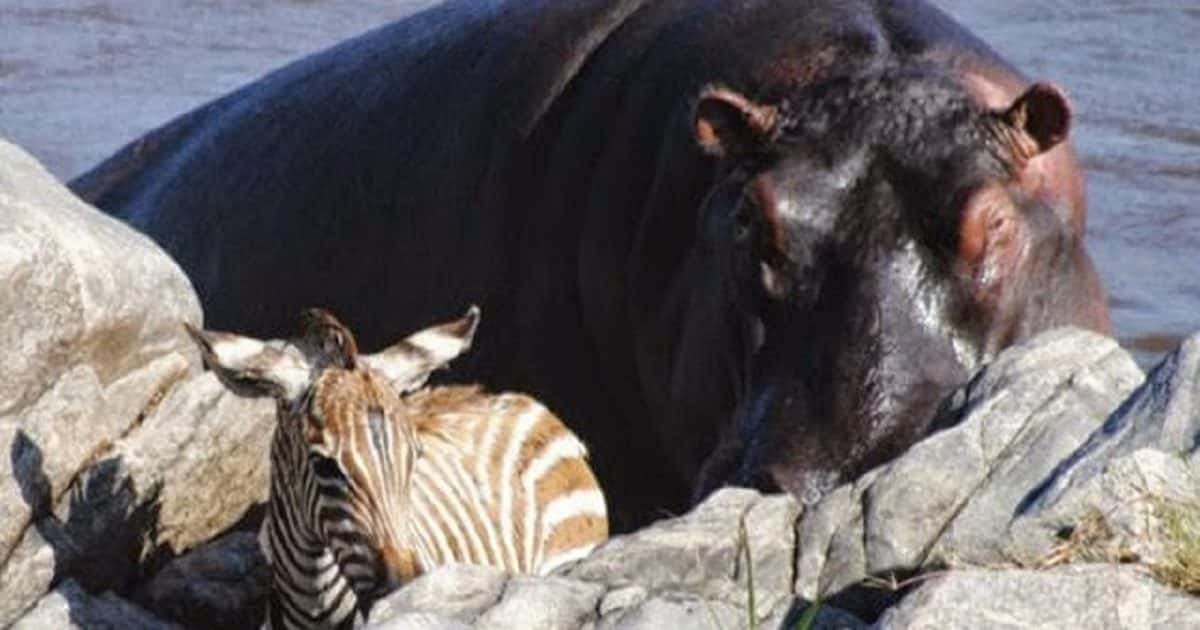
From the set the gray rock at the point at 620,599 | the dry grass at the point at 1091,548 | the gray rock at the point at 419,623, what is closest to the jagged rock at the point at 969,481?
the dry grass at the point at 1091,548

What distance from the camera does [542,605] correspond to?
4941 mm

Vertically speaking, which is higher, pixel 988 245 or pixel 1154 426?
pixel 1154 426

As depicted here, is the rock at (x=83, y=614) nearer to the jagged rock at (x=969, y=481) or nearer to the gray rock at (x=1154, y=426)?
the jagged rock at (x=969, y=481)

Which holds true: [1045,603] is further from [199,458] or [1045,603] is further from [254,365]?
[199,458]

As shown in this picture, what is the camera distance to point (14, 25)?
14820 mm

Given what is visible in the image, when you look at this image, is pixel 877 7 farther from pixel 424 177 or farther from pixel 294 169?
pixel 294 169

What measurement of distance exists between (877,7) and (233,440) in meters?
2.06

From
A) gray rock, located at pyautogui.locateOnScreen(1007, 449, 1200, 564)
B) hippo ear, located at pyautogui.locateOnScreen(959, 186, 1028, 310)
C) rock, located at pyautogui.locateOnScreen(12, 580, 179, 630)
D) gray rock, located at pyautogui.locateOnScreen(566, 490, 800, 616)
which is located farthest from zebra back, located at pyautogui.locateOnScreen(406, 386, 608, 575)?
gray rock, located at pyautogui.locateOnScreen(1007, 449, 1200, 564)

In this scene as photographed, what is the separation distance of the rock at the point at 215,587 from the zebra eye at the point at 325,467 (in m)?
0.77

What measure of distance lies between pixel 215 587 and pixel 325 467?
0.98 meters

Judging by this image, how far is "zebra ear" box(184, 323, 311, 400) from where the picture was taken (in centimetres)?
580

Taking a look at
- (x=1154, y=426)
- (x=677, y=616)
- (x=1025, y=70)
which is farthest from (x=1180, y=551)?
(x=1025, y=70)

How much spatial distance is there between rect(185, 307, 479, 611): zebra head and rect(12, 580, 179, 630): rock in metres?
0.38

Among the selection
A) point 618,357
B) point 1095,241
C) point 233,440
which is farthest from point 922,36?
point 1095,241
